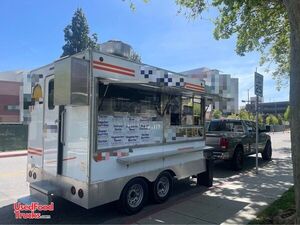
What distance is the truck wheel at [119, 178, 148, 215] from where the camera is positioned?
19.9 ft

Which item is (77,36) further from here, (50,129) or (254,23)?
(50,129)

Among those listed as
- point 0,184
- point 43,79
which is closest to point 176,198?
point 43,79

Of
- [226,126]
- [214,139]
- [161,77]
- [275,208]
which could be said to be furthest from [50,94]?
[226,126]

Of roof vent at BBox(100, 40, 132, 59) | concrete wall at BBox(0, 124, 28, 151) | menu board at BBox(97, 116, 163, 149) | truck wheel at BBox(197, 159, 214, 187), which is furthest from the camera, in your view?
concrete wall at BBox(0, 124, 28, 151)

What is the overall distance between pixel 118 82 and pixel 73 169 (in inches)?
68.0

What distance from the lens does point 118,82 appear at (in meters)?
5.68

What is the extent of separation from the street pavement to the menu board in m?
1.41

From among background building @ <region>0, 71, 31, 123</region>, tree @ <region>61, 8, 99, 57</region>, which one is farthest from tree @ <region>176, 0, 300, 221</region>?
background building @ <region>0, 71, 31, 123</region>

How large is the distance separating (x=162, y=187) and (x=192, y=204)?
2.42ft

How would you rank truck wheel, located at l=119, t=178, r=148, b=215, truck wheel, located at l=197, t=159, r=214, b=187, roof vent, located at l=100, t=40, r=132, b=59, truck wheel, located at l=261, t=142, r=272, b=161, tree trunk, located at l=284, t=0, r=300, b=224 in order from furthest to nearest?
truck wheel, located at l=261, t=142, r=272, b=161 → truck wheel, located at l=197, t=159, r=214, b=187 → roof vent, located at l=100, t=40, r=132, b=59 → truck wheel, located at l=119, t=178, r=148, b=215 → tree trunk, located at l=284, t=0, r=300, b=224

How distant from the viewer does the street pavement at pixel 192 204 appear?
5934 mm

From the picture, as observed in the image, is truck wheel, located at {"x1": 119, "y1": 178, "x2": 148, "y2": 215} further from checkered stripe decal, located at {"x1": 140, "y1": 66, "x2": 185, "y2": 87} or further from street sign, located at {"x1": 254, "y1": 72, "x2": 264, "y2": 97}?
street sign, located at {"x1": 254, "y1": 72, "x2": 264, "y2": 97}

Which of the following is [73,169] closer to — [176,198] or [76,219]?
[76,219]

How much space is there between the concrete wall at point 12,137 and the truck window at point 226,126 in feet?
39.7
